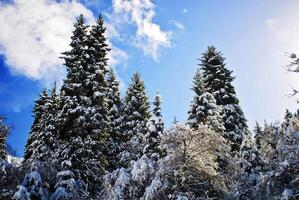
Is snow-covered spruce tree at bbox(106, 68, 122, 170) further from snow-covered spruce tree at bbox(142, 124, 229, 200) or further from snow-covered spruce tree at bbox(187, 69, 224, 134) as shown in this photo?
snow-covered spruce tree at bbox(142, 124, 229, 200)

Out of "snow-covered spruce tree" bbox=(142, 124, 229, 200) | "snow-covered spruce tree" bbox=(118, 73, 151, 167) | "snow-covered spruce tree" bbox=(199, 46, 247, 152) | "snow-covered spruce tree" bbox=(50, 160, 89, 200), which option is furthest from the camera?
"snow-covered spruce tree" bbox=(118, 73, 151, 167)

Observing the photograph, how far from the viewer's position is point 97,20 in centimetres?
2962

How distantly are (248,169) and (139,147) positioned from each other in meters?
6.88

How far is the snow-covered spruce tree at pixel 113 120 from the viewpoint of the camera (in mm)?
29042

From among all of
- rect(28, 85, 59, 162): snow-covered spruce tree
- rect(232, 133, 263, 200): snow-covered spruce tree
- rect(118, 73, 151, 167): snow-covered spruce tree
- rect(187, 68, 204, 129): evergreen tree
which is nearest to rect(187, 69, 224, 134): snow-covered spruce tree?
rect(187, 68, 204, 129): evergreen tree

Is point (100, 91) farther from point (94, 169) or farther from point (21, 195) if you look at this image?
point (21, 195)

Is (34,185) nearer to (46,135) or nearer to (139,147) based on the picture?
(139,147)

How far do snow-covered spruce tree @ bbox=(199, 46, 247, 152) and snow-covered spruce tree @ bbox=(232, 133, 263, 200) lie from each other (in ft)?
14.3

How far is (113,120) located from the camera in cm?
3300

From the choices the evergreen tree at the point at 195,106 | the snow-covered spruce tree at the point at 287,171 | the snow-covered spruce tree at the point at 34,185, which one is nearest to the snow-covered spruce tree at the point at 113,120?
the evergreen tree at the point at 195,106

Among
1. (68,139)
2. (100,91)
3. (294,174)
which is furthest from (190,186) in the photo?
(100,91)

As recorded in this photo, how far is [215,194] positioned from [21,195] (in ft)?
26.1

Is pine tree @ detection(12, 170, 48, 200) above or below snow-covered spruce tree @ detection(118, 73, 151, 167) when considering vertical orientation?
below

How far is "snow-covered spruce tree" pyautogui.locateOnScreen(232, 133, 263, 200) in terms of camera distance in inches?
790
